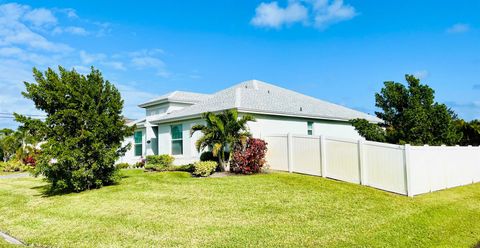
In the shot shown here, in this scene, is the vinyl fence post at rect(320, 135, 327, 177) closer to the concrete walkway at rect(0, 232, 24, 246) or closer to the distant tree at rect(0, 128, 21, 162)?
the concrete walkway at rect(0, 232, 24, 246)

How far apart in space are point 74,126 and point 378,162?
38.1 ft

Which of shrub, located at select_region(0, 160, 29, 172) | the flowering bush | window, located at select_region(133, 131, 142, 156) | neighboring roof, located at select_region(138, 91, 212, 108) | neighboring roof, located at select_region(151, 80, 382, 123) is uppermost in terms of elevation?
neighboring roof, located at select_region(138, 91, 212, 108)

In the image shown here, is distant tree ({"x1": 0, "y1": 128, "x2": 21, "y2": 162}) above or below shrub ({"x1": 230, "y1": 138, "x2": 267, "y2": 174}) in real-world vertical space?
above

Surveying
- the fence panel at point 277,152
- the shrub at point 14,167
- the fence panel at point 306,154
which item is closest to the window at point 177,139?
the fence panel at point 277,152

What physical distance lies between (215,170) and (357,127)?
782 centimetres

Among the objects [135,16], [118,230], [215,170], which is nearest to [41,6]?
[135,16]

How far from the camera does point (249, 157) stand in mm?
15273

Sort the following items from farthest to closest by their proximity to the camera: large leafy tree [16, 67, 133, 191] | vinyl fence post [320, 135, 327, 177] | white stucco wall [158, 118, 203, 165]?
white stucco wall [158, 118, 203, 165] → vinyl fence post [320, 135, 327, 177] → large leafy tree [16, 67, 133, 191]

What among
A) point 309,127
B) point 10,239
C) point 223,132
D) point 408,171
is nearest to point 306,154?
point 223,132

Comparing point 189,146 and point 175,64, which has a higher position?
point 175,64

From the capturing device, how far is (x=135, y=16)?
20.0m

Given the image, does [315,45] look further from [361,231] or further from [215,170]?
[361,231]

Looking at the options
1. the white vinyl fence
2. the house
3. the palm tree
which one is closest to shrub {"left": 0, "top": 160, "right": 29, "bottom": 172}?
the house

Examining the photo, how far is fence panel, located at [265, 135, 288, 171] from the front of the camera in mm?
15883
